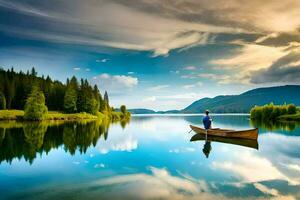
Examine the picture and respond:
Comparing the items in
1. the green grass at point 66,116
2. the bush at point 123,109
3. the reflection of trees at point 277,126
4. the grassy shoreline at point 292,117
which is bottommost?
the reflection of trees at point 277,126

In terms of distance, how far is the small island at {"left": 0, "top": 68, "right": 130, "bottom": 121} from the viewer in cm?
9612

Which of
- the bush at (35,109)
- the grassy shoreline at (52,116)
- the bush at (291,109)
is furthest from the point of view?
the bush at (291,109)

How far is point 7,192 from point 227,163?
13541 millimetres

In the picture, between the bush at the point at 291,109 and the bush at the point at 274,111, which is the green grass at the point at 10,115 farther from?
the bush at the point at 291,109

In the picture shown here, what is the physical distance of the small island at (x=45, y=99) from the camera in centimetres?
9612

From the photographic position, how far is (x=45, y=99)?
119 metres

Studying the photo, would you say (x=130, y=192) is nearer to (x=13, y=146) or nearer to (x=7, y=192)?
(x=7, y=192)

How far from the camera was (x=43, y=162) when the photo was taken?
20906mm

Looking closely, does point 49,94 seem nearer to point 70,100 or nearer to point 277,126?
point 70,100

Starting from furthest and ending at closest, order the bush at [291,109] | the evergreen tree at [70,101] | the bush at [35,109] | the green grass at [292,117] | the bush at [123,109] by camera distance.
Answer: the bush at [123,109] < the evergreen tree at [70,101] < the bush at [291,109] < the green grass at [292,117] < the bush at [35,109]

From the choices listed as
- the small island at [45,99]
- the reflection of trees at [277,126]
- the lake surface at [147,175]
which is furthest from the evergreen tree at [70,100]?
the lake surface at [147,175]

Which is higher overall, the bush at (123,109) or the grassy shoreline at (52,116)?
the bush at (123,109)

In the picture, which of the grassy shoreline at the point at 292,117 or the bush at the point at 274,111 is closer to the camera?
the grassy shoreline at the point at 292,117

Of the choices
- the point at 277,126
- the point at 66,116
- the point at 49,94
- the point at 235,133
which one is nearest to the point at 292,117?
the point at 277,126
